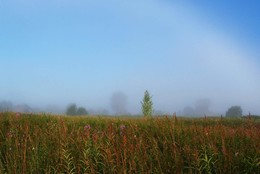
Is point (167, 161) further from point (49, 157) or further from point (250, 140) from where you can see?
point (49, 157)

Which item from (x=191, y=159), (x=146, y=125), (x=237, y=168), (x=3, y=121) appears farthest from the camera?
(x=3, y=121)

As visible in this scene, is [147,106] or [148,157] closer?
[148,157]

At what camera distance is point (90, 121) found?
52.5ft

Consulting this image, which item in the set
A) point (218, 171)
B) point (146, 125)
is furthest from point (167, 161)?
point (146, 125)

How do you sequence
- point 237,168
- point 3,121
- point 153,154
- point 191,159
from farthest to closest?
1. point 3,121
2. point 153,154
3. point 191,159
4. point 237,168

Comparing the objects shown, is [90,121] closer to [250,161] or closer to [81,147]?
[81,147]

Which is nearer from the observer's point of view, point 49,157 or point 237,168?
point 237,168

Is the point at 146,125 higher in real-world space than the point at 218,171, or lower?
higher

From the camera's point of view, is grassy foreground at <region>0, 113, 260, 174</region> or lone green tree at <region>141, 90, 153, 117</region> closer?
grassy foreground at <region>0, 113, 260, 174</region>

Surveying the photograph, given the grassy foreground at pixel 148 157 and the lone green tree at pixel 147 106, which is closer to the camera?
the grassy foreground at pixel 148 157

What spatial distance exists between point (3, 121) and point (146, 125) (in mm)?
6232

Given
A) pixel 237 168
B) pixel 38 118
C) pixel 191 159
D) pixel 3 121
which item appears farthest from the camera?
pixel 38 118

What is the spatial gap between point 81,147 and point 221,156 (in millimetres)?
3127

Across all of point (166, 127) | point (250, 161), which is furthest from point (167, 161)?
point (166, 127)
